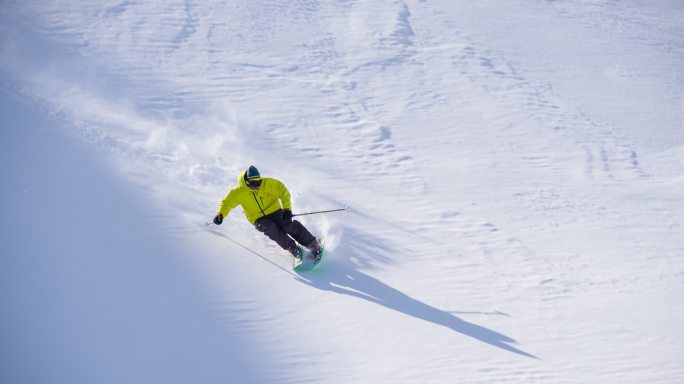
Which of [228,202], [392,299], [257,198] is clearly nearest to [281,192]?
[257,198]

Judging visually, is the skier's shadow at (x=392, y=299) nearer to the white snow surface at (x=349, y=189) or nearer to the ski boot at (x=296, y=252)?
the white snow surface at (x=349, y=189)

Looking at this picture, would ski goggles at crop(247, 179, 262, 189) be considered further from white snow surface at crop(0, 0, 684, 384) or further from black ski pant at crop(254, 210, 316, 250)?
white snow surface at crop(0, 0, 684, 384)

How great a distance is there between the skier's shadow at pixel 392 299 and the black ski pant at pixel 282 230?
540 mm

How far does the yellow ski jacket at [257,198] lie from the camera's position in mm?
7703

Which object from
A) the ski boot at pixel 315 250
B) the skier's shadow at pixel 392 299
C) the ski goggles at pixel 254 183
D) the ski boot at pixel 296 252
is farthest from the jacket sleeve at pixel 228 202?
the skier's shadow at pixel 392 299

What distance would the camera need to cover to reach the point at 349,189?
9.72m

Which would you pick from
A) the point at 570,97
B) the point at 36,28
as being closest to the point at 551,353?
the point at 570,97

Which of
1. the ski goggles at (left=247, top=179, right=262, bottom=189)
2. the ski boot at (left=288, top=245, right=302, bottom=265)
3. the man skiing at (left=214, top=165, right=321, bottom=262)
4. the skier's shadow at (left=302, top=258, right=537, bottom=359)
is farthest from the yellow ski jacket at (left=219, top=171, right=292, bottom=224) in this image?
the skier's shadow at (left=302, top=258, right=537, bottom=359)

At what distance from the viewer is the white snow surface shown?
7016 mm

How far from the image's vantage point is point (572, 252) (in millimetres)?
8602

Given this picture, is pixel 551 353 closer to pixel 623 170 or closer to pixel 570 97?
pixel 623 170

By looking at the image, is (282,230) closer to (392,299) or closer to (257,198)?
(257,198)

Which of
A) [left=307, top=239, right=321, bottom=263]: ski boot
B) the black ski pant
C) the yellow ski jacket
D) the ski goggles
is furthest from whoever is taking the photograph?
[left=307, top=239, right=321, bottom=263]: ski boot

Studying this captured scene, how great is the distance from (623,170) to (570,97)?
2.32m
